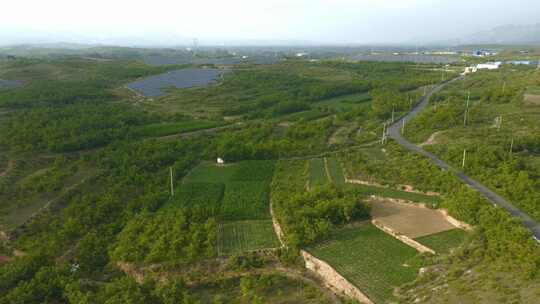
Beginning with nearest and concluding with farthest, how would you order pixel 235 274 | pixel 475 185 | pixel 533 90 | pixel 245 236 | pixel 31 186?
pixel 235 274
pixel 245 236
pixel 475 185
pixel 31 186
pixel 533 90

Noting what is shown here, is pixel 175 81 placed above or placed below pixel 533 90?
below

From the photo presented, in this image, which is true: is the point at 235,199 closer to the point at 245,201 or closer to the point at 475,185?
the point at 245,201

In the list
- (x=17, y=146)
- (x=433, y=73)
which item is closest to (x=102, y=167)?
(x=17, y=146)

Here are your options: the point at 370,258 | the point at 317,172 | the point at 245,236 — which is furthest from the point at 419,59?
the point at 245,236

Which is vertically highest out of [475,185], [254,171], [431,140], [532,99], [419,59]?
[419,59]

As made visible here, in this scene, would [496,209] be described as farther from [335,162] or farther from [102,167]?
[102,167]

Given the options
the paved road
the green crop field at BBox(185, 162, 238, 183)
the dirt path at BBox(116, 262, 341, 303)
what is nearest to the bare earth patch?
the paved road

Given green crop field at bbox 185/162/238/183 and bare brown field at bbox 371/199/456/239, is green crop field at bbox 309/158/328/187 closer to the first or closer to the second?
bare brown field at bbox 371/199/456/239
